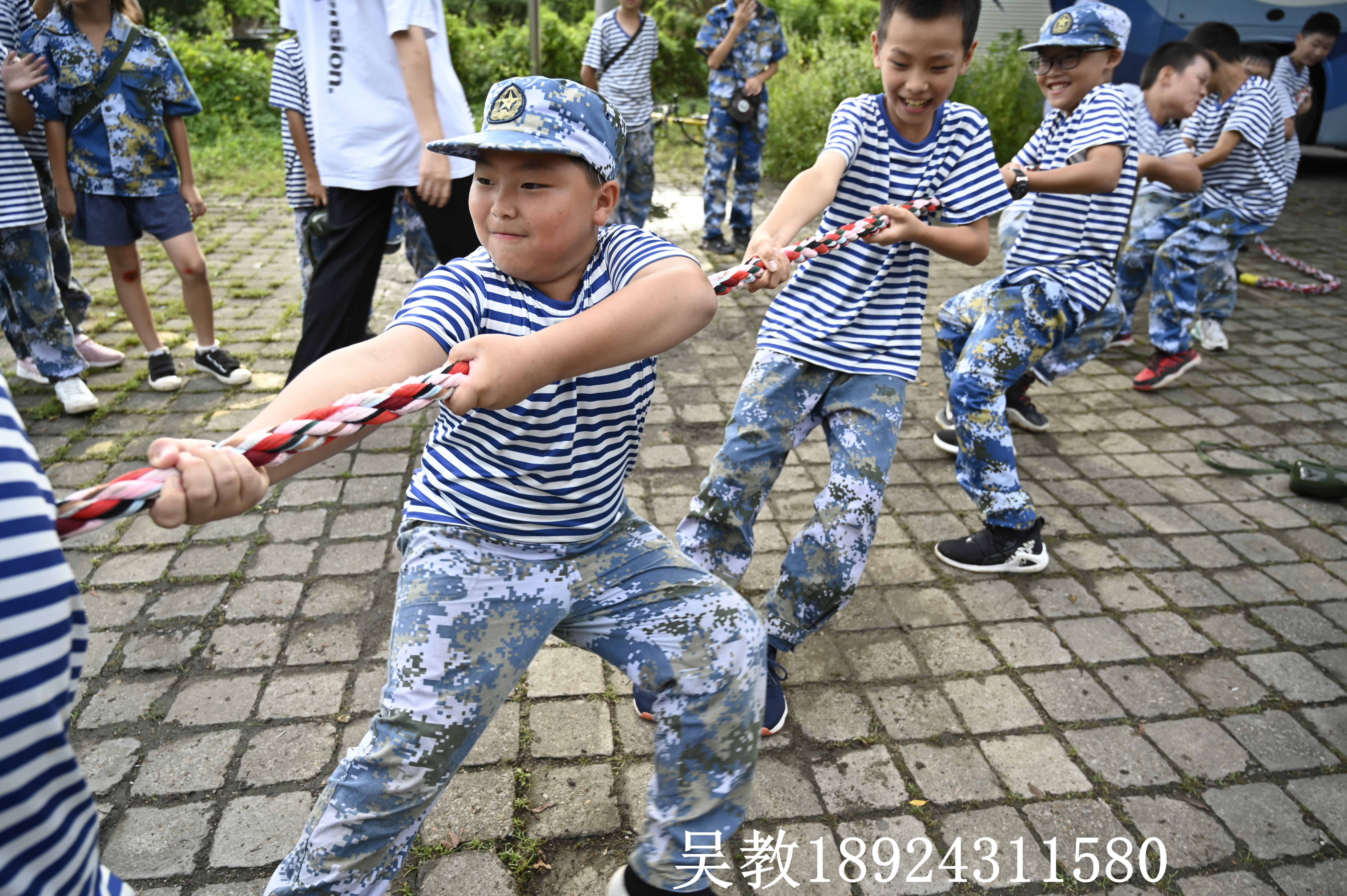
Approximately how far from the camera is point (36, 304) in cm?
451

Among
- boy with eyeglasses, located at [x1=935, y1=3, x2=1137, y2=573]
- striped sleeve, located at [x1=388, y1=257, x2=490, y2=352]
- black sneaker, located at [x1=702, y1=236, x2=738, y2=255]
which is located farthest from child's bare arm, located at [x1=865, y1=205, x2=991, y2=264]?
black sneaker, located at [x1=702, y1=236, x2=738, y2=255]

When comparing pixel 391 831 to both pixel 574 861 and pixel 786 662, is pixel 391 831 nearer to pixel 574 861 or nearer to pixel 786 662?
pixel 574 861

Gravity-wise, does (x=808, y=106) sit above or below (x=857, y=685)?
above

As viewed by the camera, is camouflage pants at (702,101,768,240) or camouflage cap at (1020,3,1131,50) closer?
camouflage cap at (1020,3,1131,50)

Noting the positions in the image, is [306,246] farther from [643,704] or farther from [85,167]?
[643,704]

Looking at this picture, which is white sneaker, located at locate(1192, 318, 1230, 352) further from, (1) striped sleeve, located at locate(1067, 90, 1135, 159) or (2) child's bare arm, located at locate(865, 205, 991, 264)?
(2) child's bare arm, located at locate(865, 205, 991, 264)

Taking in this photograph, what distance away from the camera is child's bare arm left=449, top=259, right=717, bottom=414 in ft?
5.03

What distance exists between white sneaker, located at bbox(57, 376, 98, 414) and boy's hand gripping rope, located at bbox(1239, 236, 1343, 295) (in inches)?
342

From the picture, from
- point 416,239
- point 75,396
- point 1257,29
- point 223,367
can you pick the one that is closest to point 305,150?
point 416,239

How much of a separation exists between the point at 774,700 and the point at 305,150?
166 inches

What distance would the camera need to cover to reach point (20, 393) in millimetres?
4848

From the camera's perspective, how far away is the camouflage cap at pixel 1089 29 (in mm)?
3656

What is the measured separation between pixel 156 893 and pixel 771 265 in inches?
86.8

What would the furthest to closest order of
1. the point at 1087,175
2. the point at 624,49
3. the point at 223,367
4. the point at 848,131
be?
the point at 624,49, the point at 223,367, the point at 1087,175, the point at 848,131
